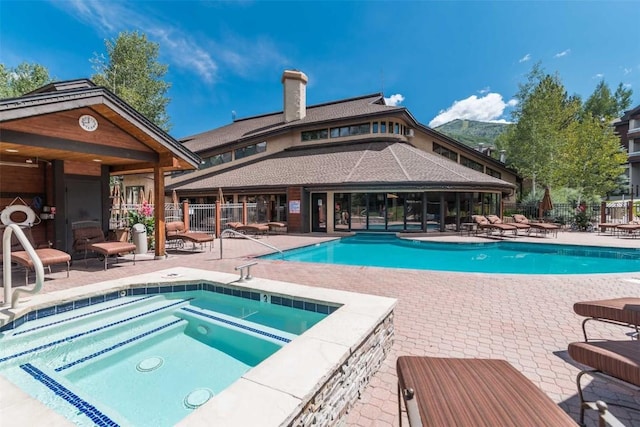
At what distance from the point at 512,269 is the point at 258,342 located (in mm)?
9065

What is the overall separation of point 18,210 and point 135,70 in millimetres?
25700

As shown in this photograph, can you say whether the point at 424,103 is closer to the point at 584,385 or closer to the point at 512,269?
the point at 512,269

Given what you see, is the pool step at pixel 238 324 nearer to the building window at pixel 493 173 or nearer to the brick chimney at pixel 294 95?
the brick chimney at pixel 294 95

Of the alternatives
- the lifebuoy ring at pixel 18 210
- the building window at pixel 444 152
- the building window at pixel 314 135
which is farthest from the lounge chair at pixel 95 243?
the building window at pixel 444 152

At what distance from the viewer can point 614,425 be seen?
1.42 meters

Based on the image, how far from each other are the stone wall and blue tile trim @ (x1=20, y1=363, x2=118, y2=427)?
5.84ft

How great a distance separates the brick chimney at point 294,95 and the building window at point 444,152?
37.2ft

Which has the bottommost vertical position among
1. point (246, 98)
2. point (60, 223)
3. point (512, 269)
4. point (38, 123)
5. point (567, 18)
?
point (512, 269)

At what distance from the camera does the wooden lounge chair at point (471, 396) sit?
5.40 feet

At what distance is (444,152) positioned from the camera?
81.3 feet

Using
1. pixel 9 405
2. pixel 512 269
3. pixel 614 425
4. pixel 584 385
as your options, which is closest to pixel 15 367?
pixel 9 405

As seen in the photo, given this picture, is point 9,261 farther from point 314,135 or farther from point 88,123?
point 314,135

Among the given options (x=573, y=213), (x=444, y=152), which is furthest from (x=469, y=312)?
(x=444, y=152)

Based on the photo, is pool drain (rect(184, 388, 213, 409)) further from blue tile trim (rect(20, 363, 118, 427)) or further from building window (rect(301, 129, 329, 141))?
building window (rect(301, 129, 329, 141))
